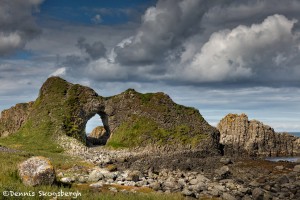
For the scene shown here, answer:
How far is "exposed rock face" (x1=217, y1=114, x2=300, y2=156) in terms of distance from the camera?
10812 cm

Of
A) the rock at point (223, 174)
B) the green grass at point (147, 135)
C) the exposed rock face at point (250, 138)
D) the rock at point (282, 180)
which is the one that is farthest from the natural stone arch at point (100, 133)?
the rock at point (282, 180)

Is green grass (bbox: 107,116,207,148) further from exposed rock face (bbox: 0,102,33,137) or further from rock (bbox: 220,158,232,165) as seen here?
exposed rock face (bbox: 0,102,33,137)

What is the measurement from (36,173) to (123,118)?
64.2 meters

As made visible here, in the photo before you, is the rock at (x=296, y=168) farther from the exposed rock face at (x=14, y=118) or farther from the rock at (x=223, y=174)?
the exposed rock face at (x=14, y=118)

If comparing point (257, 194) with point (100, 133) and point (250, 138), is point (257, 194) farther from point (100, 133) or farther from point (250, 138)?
point (100, 133)

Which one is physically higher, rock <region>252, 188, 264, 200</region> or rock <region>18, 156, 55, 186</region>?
rock <region>18, 156, 55, 186</region>

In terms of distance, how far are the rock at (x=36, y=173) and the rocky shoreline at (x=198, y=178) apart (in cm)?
452

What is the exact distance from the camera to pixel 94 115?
317ft

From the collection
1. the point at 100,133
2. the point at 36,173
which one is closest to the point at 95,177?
the point at 36,173

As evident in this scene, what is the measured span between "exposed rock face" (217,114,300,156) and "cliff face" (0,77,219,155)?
66.4ft

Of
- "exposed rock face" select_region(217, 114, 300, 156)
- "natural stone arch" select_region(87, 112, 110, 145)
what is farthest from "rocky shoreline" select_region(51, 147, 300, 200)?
"exposed rock face" select_region(217, 114, 300, 156)

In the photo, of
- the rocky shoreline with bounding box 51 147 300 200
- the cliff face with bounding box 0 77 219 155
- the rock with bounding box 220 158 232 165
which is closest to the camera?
the rocky shoreline with bounding box 51 147 300 200

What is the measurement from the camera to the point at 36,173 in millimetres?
25641

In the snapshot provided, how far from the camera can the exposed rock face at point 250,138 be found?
108125 mm
